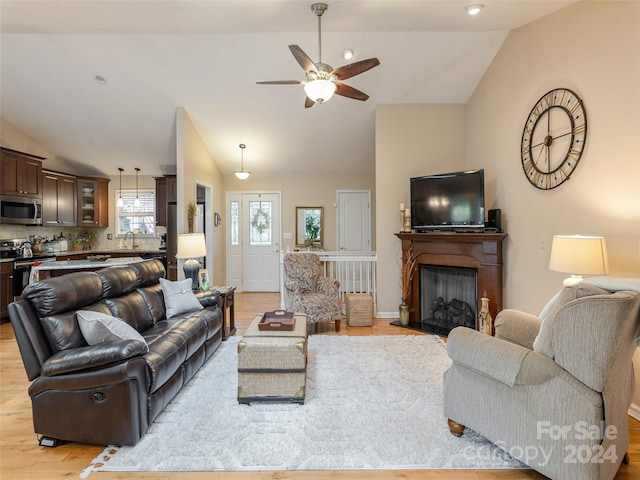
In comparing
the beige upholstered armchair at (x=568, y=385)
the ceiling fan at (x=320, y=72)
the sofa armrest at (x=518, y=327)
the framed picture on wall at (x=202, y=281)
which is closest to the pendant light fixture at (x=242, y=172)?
the framed picture on wall at (x=202, y=281)

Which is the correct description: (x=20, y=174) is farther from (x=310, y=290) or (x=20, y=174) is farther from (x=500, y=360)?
(x=500, y=360)

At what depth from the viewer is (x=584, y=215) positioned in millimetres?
2879

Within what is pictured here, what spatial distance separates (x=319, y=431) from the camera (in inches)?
86.0

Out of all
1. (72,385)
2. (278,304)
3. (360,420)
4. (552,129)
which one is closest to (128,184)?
(278,304)

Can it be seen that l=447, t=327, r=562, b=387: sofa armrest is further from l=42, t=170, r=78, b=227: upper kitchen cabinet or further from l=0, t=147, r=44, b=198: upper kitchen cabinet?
l=42, t=170, r=78, b=227: upper kitchen cabinet

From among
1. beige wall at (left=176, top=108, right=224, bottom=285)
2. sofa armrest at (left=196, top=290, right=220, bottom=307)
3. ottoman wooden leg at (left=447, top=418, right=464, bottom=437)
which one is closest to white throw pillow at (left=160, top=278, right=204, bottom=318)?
sofa armrest at (left=196, top=290, right=220, bottom=307)

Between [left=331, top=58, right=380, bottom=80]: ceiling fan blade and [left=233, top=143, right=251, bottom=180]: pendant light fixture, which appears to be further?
[left=233, top=143, right=251, bottom=180]: pendant light fixture

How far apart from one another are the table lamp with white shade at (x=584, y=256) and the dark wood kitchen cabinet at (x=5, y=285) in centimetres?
665

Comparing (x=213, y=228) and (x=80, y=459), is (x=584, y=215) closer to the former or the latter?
(x=80, y=459)

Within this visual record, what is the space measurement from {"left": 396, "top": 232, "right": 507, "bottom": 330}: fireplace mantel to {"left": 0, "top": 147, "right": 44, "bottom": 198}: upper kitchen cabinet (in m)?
5.95

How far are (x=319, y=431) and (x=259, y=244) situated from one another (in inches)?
214

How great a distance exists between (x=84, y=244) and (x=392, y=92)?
6.78 metres

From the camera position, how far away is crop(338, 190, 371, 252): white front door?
23.8ft

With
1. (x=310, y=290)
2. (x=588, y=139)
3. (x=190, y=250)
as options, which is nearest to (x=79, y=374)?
(x=190, y=250)
